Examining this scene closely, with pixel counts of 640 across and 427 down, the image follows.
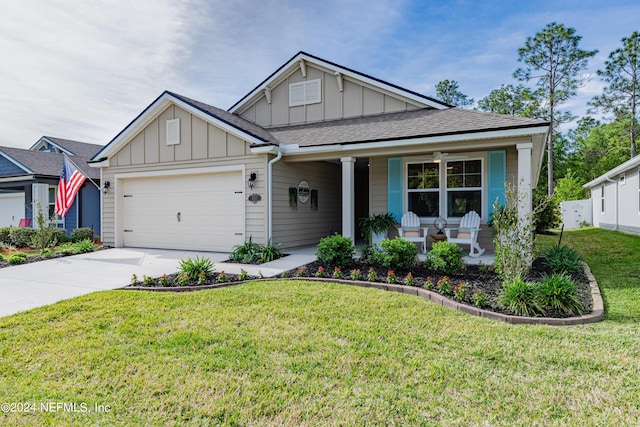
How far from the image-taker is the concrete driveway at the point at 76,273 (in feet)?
17.0

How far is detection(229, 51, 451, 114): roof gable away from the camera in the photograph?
10234mm

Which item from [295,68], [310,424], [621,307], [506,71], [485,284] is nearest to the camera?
[310,424]

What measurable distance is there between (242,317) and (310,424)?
1976mm

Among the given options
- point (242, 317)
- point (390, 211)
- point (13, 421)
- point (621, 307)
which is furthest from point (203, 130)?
point (621, 307)

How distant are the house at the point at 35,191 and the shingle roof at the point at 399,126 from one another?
8.36 meters

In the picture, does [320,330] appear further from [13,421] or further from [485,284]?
[485,284]

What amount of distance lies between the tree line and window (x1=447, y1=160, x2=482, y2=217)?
15.6 meters

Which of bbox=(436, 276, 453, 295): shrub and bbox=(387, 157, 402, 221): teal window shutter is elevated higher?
bbox=(387, 157, 402, 221): teal window shutter

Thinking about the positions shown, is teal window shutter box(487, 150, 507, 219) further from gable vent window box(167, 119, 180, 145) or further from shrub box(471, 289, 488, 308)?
gable vent window box(167, 119, 180, 145)

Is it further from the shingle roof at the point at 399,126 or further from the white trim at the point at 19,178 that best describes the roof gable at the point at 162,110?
the white trim at the point at 19,178

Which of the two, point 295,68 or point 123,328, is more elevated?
point 295,68

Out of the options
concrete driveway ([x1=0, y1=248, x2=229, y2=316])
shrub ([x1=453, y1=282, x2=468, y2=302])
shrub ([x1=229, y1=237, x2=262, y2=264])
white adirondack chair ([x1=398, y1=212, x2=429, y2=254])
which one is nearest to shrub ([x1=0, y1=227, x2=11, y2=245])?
concrete driveway ([x1=0, y1=248, x2=229, y2=316])

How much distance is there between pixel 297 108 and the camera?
11.7 m

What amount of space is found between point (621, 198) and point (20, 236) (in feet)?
71.8
